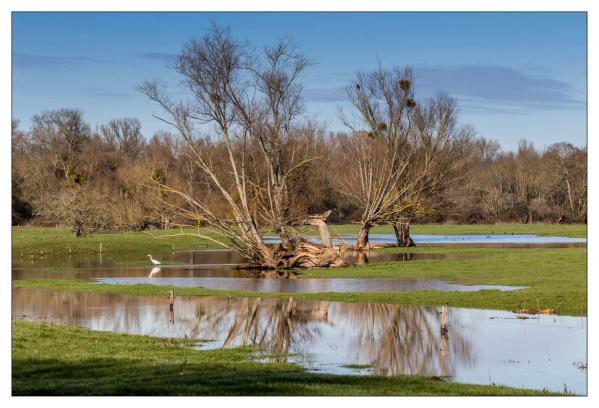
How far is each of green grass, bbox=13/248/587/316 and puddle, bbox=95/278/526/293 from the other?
1.71 metres

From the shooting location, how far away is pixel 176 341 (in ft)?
94.3

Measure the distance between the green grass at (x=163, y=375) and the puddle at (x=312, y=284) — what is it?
58.3 feet

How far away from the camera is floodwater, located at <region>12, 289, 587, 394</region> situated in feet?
79.1

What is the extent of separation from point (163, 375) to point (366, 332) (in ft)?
35.7

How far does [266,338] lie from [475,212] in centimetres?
10858

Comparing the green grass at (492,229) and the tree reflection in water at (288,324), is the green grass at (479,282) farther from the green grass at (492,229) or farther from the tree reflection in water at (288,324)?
the green grass at (492,229)

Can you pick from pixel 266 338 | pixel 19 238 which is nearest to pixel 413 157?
pixel 19 238

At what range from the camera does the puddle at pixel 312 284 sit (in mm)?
43966

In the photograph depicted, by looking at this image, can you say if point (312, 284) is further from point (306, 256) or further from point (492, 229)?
point (492, 229)

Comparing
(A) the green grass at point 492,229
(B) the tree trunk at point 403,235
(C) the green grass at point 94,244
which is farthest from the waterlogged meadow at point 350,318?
(A) the green grass at point 492,229

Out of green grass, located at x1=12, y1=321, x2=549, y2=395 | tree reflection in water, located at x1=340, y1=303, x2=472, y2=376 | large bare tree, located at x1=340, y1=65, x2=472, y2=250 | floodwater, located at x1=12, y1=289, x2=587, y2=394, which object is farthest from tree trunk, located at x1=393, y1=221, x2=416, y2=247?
green grass, located at x1=12, y1=321, x2=549, y2=395

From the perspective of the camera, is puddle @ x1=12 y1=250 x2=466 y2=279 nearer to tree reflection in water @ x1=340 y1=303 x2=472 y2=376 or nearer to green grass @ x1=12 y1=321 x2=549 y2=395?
tree reflection in water @ x1=340 y1=303 x2=472 y2=376
